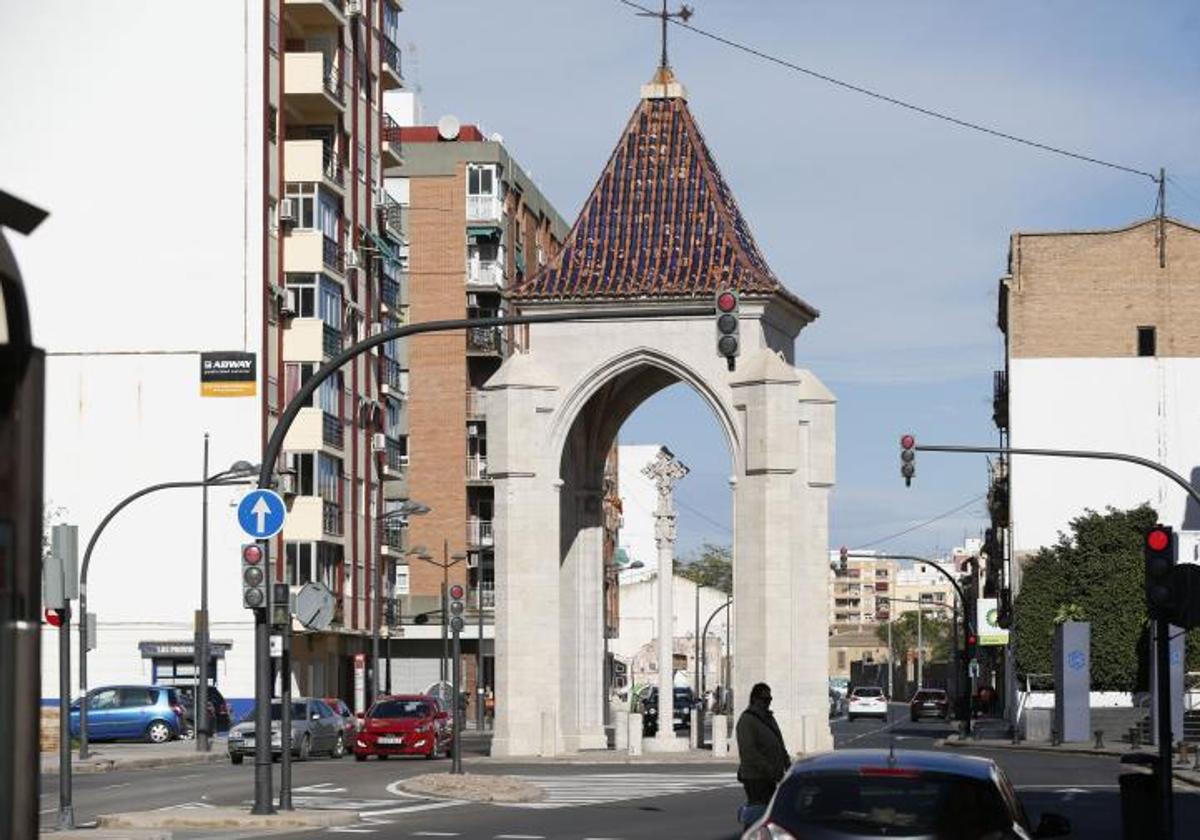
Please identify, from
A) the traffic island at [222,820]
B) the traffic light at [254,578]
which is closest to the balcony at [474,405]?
the traffic light at [254,578]

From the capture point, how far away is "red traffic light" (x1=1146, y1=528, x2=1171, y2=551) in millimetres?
21266

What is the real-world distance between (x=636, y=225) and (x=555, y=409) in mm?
4568

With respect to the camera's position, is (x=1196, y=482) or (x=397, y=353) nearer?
(x=1196, y=482)


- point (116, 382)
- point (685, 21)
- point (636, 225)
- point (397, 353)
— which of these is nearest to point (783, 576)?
point (636, 225)

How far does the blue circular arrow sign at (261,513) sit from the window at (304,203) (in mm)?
45588

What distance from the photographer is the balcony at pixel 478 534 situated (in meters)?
97.8

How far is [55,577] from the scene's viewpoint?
24438 millimetres

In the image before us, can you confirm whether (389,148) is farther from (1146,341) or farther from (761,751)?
(761,751)

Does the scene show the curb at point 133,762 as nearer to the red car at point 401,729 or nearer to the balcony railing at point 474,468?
the red car at point 401,729

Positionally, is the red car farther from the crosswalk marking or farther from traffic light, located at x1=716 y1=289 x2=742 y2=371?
traffic light, located at x1=716 y1=289 x2=742 y2=371

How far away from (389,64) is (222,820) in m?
60.4

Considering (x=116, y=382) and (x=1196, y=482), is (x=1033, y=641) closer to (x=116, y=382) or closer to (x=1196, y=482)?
(x=1196, y=482)

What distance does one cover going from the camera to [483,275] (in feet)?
326

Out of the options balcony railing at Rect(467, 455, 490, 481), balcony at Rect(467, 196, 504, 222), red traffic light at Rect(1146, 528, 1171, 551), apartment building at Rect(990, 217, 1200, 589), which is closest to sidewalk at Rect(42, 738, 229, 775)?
red traffic light at Rect(1146, 528, 1171, 551)
